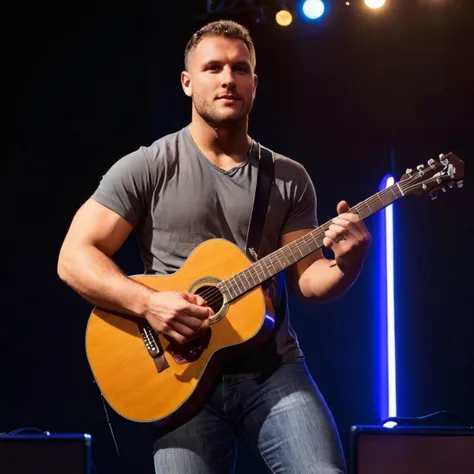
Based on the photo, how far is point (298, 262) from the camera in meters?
3.11

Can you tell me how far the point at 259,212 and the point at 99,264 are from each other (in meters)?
0.63

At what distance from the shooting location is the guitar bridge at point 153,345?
2.72m

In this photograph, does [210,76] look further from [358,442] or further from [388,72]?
[388,72]

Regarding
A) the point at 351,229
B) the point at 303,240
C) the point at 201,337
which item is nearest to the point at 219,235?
the point at 303,240

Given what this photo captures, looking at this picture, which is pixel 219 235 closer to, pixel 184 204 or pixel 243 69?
pixel 184 204

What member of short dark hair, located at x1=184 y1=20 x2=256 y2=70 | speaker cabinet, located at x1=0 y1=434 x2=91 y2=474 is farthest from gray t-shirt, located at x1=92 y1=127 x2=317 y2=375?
speaker cabinet, located at x1=0 y1=434 x2=91 y2=474

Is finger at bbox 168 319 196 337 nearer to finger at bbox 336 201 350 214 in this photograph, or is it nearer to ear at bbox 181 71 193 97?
finger at bbox 336 201 350 214

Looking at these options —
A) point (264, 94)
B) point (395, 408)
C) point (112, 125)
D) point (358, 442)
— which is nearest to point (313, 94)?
point (264, 94)

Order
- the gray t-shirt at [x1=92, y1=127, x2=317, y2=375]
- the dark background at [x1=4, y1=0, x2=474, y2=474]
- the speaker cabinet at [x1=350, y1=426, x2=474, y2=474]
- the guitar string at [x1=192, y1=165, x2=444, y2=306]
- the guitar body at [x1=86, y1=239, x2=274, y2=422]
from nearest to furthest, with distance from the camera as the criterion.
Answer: the guitar body at [x1=86, y1=239, x2=274, y2=422] → the guitar string at [x1=192, y1=165, x2=444, y2=306] → the gray t-shirt at [x1=92, y1=127, x2=317, y2=375] → the speaker cabinet at [x1=350, y1=426, x2=474, y2=474] → the dark background at [x1=4, y1=0, x2=474, y2=474]

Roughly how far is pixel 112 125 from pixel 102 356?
8.15 ft

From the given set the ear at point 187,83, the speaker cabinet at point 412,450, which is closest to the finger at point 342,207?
the ear at point 187,83

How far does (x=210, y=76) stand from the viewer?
304cm

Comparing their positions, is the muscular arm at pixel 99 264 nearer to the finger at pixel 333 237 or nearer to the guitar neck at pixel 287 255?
the guitar neck at pixel 287 255

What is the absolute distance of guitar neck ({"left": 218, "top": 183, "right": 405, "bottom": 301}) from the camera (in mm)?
2766
